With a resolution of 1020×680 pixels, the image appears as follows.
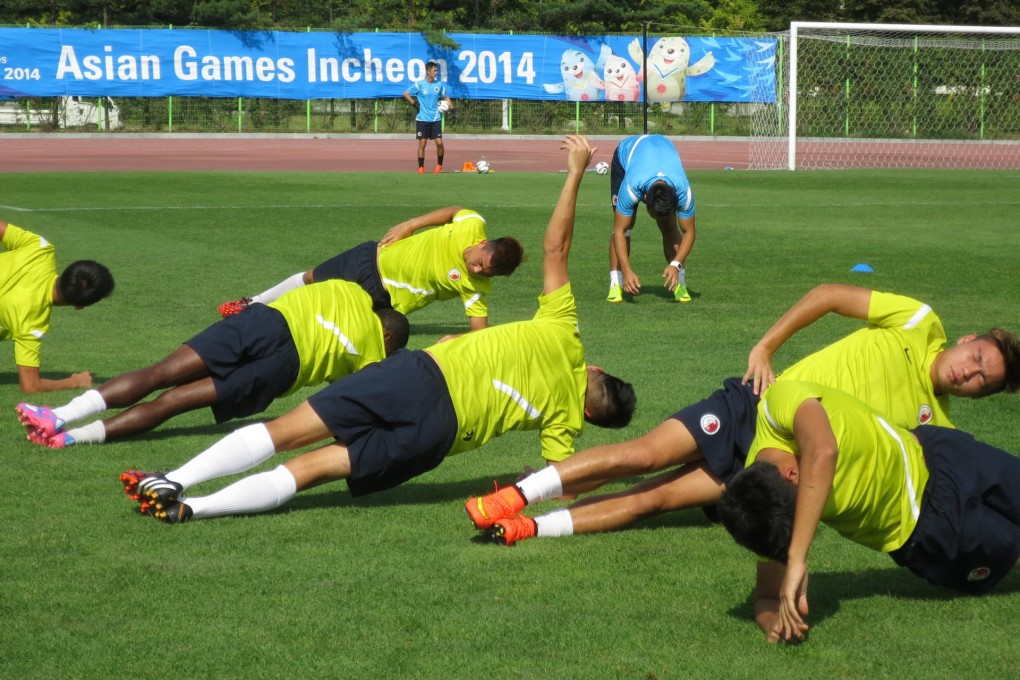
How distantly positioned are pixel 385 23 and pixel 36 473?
131 ft

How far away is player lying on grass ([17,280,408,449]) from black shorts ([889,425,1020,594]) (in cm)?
308

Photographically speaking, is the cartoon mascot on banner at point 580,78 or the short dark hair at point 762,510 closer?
the short dark hair at point 762,510

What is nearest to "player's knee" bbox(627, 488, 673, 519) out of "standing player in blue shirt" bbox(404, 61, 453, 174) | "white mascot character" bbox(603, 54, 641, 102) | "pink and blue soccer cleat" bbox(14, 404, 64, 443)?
"pink and blue soccer cleat" bbox(14, 404, 64, 443)

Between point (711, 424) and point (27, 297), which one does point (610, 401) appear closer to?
point (711, 424)

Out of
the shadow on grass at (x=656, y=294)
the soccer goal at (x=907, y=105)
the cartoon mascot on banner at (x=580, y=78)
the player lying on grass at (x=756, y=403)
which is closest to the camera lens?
the player lying on grass at (x=756, y=403)

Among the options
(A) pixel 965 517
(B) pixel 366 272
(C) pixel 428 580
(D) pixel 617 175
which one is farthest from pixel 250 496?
(D) pixel 617 175

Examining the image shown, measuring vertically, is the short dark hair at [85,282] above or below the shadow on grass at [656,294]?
above

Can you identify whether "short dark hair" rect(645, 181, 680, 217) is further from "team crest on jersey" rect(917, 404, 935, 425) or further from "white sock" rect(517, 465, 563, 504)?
"team crest on jersey" rect(917, 404, 935, 425)

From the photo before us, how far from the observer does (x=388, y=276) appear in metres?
9.20

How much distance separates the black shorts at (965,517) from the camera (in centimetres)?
448

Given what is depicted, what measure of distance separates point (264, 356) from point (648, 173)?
6.54 meters

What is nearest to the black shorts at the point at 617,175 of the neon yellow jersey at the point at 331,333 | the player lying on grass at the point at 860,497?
the neon yellow jersey at the point at 331,333

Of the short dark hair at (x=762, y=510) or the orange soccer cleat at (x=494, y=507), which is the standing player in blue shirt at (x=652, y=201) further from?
the short dark hair at (x=762, y=510)

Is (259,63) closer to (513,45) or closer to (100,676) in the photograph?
(513,45)
